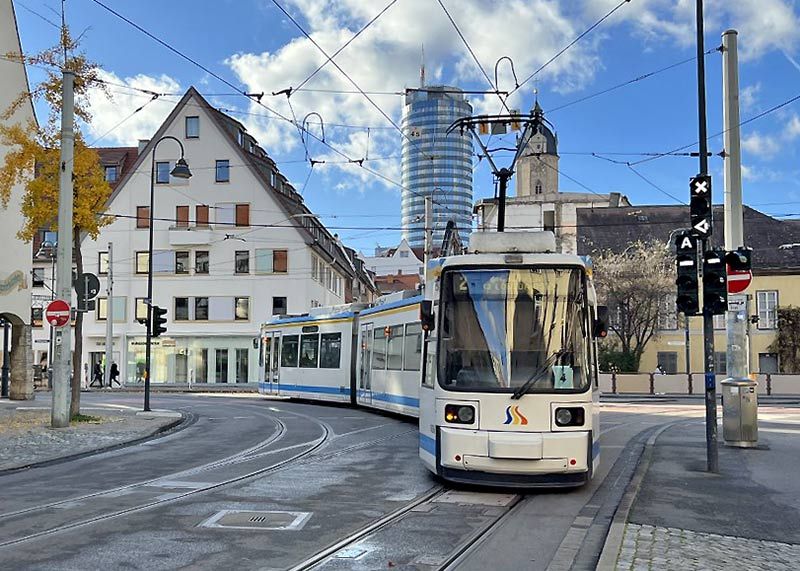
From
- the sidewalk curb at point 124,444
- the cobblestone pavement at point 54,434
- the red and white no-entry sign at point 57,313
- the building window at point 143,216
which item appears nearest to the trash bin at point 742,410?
the sidewalk curb at point 124,444

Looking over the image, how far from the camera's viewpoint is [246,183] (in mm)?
56844

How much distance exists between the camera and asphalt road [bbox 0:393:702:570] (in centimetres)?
759

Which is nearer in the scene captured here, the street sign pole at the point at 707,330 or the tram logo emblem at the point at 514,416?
the tram logo emblem at the point at 514,416

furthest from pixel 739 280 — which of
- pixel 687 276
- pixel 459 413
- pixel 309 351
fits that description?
pixel 309 351

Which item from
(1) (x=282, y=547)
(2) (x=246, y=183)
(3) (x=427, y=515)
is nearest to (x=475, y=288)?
(3) (x=427, y=515)

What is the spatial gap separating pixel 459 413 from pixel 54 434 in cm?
1188

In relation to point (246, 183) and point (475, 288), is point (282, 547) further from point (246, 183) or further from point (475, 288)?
point (246, 183)

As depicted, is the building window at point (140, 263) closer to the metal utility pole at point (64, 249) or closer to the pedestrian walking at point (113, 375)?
the pedestrian walking at point (113, 375)

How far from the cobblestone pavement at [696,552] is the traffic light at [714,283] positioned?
507cm

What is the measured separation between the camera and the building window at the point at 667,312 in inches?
2168

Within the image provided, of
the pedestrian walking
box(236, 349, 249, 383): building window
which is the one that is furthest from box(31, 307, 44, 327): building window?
box(236, 349, 249, 383): building window

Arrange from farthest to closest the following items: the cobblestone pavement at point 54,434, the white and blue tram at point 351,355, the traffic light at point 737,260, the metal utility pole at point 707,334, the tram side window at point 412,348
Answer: the white and blue tram at point 351,355 → the tram side window at point 412,348 → the cobblestone pavement at point 54,434 → the traffic light at point 737,260 → the metal utility pole at point 707,334

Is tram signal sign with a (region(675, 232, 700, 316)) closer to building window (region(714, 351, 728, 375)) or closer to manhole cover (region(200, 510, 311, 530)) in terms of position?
manhole cover (region(200, 510, 311, 530))

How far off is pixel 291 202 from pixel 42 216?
3687 centimetres
